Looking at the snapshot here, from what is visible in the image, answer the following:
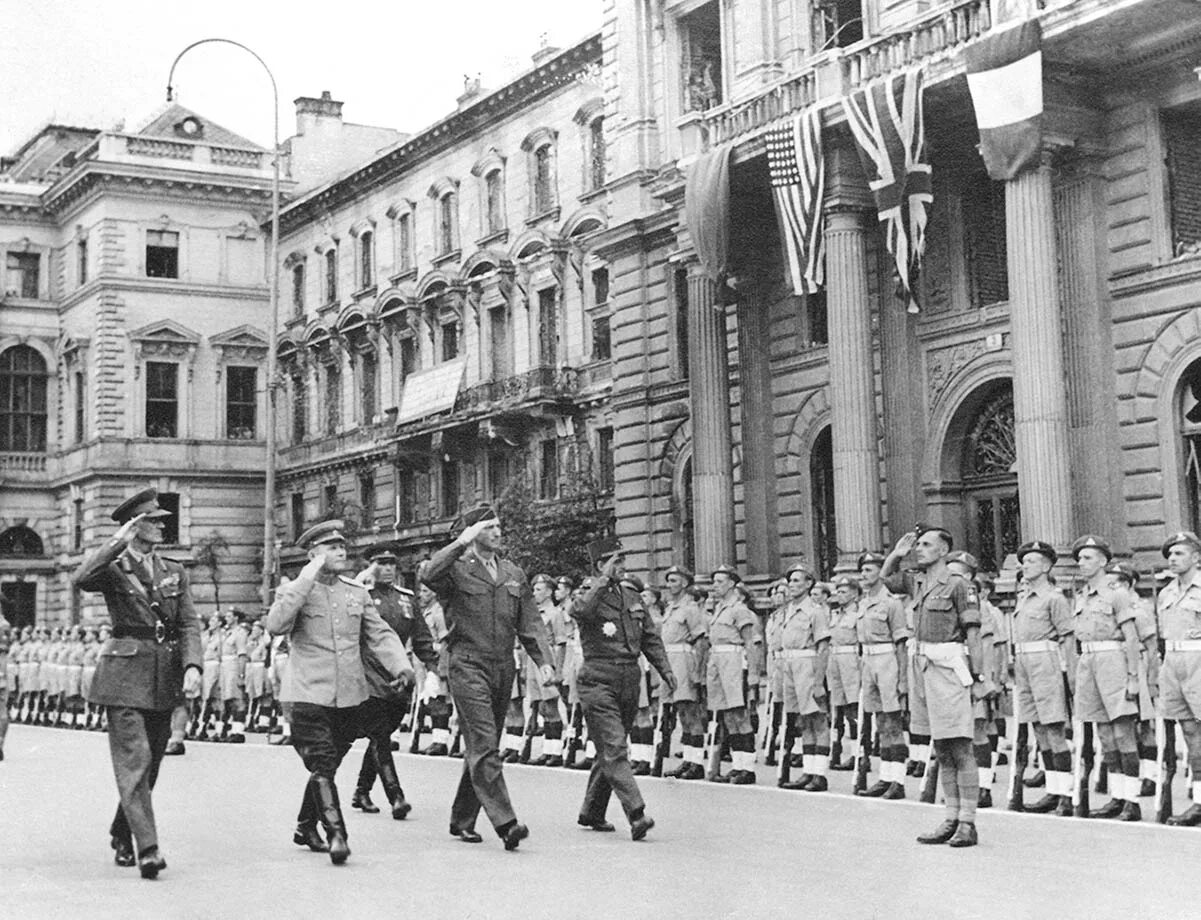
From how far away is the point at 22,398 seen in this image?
60.1m

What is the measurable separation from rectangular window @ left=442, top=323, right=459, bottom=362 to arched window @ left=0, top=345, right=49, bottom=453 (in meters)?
20.5

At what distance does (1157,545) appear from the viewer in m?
21.4

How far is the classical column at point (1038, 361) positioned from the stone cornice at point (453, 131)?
1792 centimetres

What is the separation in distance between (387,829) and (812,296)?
52.5 ft

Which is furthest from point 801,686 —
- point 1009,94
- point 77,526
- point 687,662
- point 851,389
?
point 77,526

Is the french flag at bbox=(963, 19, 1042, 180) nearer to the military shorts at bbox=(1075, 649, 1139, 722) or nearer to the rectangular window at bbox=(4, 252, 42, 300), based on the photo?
the military shorts at bbox=(1075, 649, 1139, 722)

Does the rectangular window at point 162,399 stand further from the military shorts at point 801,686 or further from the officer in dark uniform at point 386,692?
the military shorts at point 801,686

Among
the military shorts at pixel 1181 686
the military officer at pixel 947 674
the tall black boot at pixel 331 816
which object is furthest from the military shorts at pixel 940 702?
the tall black boot at pixel 331 816

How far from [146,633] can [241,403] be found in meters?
48.2

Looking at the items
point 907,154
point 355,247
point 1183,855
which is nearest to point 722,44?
point 907,154

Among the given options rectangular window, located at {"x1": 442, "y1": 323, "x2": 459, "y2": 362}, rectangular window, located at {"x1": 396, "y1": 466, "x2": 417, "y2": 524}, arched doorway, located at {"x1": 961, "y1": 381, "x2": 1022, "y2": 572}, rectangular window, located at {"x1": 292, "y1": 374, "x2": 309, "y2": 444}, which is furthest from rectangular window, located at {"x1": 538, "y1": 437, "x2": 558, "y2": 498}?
arched doorway, located at {"x1": 961, "y1": 381, "x2": 1022, "y2": 572}

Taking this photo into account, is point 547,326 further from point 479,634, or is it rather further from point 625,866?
point 625,866

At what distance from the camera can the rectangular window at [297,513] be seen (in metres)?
54.8

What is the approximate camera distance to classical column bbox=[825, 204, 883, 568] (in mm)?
24000
